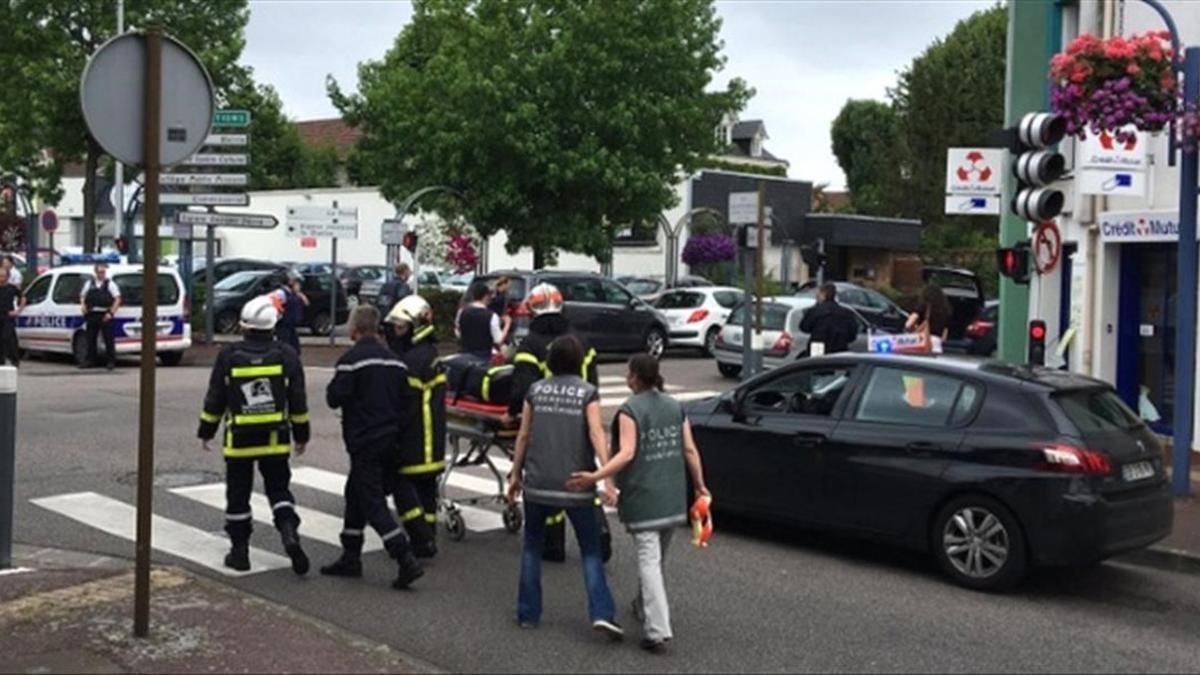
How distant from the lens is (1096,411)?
876 centimetres

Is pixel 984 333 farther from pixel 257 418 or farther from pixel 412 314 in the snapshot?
pixel 257 418

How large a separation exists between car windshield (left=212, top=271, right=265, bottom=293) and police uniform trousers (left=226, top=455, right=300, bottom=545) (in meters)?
22.9

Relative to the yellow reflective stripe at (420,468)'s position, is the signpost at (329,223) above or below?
above

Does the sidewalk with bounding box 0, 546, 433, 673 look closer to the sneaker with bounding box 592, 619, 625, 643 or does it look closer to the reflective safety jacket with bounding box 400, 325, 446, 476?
the sneaker with bounding box 592, 619, 625, 643

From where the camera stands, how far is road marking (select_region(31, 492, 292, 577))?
347 inches

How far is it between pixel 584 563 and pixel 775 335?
49.6 ft

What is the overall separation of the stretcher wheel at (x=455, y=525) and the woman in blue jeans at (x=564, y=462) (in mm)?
2337

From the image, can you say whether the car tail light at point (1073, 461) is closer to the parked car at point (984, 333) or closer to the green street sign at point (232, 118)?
the parked car at point (984, 333)

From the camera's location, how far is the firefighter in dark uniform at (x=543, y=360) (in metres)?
8.77

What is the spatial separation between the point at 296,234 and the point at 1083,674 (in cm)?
2430

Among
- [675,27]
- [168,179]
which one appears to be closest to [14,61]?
[168,179]

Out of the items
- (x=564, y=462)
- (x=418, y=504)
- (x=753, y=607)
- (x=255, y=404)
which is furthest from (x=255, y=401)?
(x=753, y=607)

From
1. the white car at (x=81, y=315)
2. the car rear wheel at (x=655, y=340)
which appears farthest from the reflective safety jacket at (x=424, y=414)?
the car rear wheel at (x=655, y=340)

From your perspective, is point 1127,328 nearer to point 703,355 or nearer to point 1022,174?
point 1022,174
